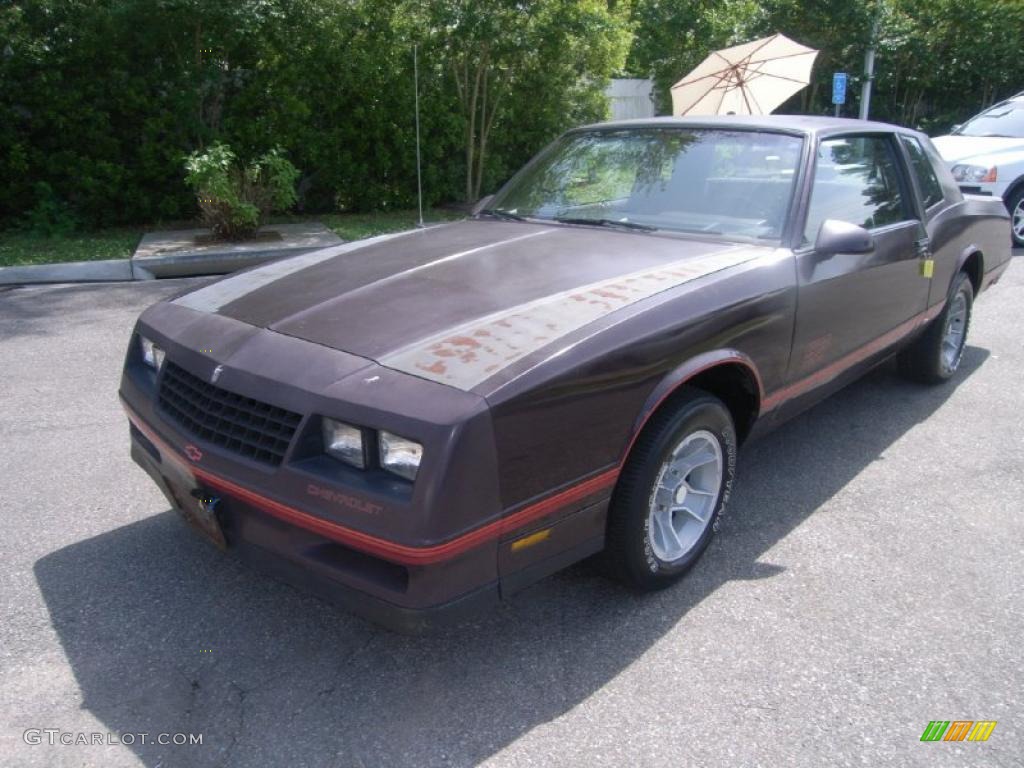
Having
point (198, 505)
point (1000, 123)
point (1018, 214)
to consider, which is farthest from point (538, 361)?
point (1000, 123)

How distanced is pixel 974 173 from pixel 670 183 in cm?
751

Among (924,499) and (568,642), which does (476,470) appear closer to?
(568,642)

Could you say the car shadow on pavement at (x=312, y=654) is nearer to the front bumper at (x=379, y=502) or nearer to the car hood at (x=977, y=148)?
the front bumper at (x=379, y=502)

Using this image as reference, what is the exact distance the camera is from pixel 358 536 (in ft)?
7.30

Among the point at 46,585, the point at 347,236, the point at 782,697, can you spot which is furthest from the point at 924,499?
the point at 347,236

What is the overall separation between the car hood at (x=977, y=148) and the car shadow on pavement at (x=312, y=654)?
8.12 metres

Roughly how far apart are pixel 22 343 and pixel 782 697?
5.81m

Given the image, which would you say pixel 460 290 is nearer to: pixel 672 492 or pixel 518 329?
pixel 518 329

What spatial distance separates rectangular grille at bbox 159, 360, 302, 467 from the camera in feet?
7.93

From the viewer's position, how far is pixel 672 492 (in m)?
3.03

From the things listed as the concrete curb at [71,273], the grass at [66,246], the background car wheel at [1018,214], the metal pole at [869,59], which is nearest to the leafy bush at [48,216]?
the grass at [66,246]

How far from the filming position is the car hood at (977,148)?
987cm

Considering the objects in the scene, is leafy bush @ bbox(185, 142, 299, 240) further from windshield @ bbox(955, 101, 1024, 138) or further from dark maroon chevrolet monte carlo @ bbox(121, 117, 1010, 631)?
windshield @ bbox(955, 101, 1024, 138)

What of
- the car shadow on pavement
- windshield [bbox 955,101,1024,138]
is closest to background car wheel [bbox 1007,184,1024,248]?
windshield [bbox 955,101,1024,138]
